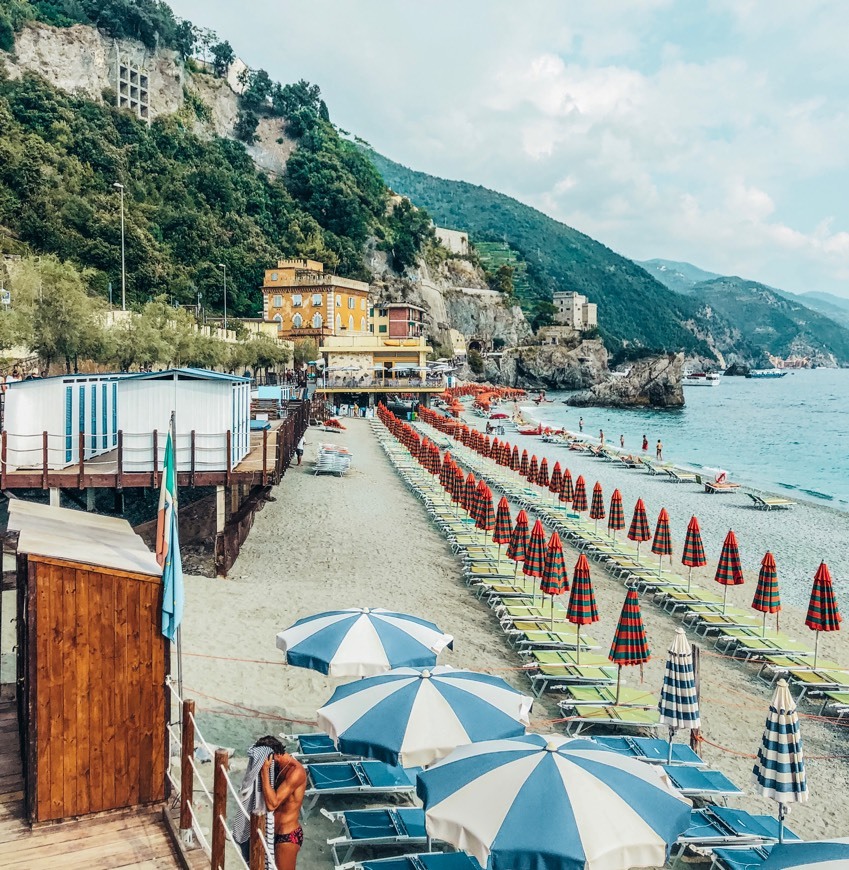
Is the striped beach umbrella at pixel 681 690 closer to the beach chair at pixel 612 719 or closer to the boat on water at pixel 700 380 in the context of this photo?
the beach chair at pixel 612 719

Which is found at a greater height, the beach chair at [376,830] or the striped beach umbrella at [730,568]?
the striped beach umbrella at [730,568]

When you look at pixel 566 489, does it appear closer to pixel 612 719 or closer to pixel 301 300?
pixel 612 719

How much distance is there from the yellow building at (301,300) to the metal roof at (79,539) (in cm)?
7074

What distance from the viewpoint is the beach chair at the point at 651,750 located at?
8664 mm

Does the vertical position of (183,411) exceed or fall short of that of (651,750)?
Answer: it exceeds it

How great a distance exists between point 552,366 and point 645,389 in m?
29.0

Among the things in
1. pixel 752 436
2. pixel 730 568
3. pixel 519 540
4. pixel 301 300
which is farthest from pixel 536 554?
pixel 301 300

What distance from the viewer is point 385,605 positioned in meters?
14.5

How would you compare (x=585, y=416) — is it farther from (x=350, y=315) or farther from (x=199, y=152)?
(x=199, y=152)

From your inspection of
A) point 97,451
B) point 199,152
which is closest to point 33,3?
point 199,152

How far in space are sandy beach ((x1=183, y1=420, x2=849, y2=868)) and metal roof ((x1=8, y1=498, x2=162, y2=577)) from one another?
305cm

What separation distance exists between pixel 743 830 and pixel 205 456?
35.9ft

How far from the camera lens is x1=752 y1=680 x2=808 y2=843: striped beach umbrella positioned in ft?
22.2

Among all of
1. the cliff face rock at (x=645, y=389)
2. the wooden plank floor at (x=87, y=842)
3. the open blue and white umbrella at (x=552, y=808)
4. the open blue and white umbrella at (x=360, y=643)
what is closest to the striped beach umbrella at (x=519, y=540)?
the open blue and white umbrella at (x=360, y=643)
